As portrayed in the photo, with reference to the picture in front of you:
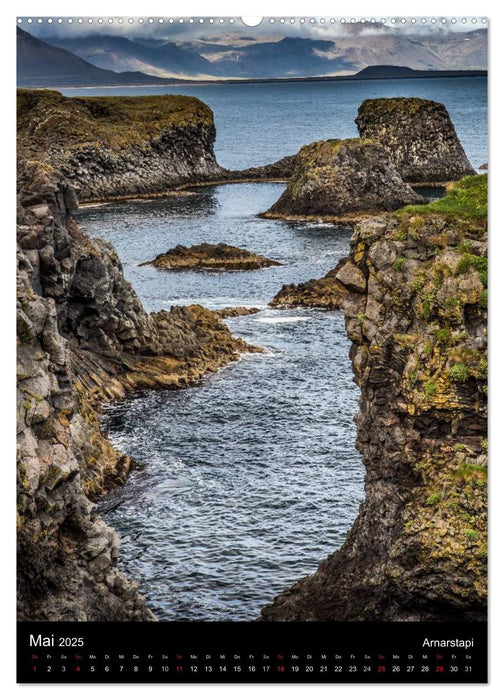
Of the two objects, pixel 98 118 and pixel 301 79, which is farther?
pixel 98 118

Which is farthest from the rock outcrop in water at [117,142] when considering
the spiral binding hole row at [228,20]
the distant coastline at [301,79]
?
the spiral binding hole row at [228,20]

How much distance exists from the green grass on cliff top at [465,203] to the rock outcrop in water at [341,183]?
102905 millimetres

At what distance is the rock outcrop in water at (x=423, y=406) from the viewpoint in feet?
94.5

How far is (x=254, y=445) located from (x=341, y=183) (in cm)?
8395

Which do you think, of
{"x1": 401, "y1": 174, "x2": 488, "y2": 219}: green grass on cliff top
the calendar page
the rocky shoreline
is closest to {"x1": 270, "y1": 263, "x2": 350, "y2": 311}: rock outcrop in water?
the calendar page

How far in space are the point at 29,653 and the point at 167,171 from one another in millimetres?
147876

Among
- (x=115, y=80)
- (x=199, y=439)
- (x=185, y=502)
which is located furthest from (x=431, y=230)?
(x=199, y=439)

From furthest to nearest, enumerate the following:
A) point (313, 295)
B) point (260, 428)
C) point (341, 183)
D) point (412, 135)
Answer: point (341, 183) → point (412, 135) → point (313, 295) → point (260, 428)

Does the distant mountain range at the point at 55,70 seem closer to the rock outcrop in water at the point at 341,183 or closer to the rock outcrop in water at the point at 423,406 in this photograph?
the rock outcrop in water at the point at 423,406

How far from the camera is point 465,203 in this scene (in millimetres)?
30266

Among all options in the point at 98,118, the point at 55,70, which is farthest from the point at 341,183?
the point at 55,70

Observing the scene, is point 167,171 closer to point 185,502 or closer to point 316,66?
point 185,502

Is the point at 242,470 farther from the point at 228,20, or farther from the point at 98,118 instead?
the point at 98,118

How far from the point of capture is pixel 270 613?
33250 millimetres
